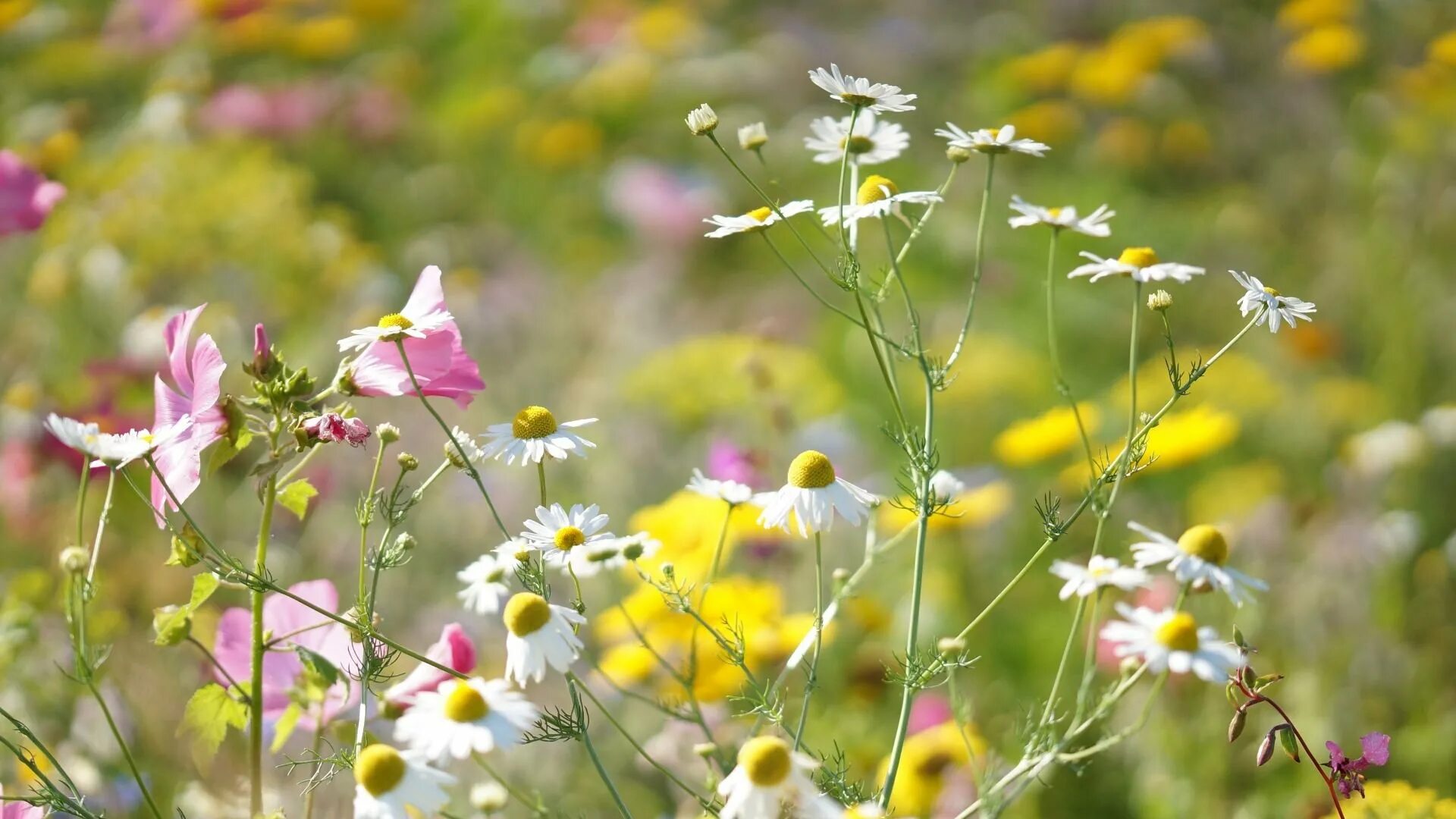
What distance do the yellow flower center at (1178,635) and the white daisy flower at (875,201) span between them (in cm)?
32

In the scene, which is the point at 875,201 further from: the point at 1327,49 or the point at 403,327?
the point at 1327,49

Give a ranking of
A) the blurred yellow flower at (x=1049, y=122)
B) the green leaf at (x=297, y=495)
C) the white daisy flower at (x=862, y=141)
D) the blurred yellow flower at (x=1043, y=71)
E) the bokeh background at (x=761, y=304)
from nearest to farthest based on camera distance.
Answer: the green leaf at (x=297, y=495), the white daisy flower at (x=862, y=141), the bokeh background at (x=761, y=304), the blurred yellow flower at (x=1049, y=122), the blurred yellow flower at (x=1043, y=71)

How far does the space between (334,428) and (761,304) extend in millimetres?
2698

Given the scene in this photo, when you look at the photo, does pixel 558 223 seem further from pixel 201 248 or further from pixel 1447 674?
pixel 1447 674

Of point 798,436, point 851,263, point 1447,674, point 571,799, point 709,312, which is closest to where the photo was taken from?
point 851,263

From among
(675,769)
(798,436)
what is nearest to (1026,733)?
A: (675,769)

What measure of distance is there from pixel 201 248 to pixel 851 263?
7.85ft

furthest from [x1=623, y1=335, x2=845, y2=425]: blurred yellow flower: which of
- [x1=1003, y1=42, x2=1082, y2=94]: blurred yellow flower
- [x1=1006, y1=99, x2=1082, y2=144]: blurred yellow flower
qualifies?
[x1=1003, y1=42, x2=1082, y2=94]: blurred yellow flower

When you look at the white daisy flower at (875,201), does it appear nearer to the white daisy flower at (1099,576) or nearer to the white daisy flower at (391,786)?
the white daisy flower at (1099,576)

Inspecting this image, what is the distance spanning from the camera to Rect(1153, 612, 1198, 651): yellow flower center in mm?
744

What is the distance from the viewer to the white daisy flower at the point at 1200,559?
790 mm

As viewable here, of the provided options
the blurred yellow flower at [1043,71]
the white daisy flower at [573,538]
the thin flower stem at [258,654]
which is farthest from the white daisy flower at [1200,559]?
the blurred yellow flower at [1043,71]

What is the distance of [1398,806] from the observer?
1.05m

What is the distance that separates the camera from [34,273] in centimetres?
279
